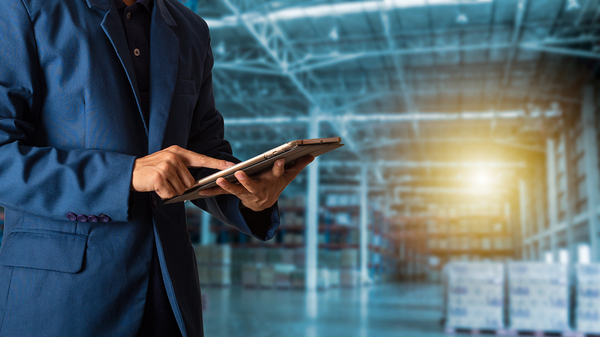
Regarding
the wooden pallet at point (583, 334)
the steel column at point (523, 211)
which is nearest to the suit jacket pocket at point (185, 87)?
the wooden pallet at point (583, 334)

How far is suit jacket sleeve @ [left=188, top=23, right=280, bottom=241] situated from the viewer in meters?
1.05

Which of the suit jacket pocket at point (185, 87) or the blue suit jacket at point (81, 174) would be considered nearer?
the blue suit jacket at point (81, 174)

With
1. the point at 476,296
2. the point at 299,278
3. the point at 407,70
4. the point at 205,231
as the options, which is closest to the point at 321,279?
the point at 299,278

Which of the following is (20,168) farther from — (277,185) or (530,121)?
(530,121)

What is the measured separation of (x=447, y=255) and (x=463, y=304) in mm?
17950

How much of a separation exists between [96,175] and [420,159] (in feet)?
74.5

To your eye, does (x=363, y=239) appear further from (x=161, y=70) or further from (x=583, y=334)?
(x=161, y=70)

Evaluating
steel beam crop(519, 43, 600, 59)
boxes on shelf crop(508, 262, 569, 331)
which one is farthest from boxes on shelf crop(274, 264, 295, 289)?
boxes on shelf crop(508, 262, 569, 331)

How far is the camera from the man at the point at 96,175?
2.57 ft

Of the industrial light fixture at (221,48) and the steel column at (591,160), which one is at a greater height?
A: the industrial light fixture at (221,48)

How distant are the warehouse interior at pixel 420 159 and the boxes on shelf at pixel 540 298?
18 millimetres

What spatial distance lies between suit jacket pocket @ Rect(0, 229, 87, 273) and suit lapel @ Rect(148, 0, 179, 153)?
0.21 metres

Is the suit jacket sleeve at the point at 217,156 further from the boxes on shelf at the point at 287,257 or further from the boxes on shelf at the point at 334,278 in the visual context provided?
the boxes on shelf at the point at 334,278

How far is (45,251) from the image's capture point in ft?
2.59
